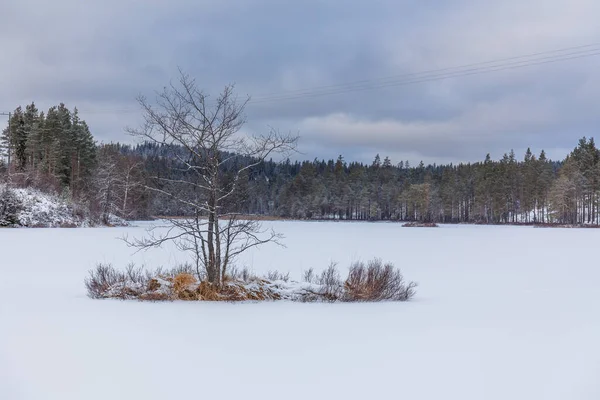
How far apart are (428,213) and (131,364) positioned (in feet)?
326

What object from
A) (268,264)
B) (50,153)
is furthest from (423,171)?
(268,264)

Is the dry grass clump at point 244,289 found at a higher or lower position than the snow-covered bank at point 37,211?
lower

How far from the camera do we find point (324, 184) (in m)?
114

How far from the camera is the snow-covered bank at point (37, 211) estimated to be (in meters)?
38.6

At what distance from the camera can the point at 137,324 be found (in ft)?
24.0

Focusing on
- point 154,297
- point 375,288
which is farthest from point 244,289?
point 375,288

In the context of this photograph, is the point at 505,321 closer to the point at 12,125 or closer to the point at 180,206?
the point at 180,206

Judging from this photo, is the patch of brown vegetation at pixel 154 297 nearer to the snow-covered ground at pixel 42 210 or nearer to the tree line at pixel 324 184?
the tree line at pixel 324 184

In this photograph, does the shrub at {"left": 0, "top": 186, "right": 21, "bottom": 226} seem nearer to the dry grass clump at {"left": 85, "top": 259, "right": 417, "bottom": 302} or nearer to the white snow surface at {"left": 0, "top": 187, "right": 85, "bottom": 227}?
the white snow surface at {"left": 0, "top": 187, "right": 85, "bottom": 227}

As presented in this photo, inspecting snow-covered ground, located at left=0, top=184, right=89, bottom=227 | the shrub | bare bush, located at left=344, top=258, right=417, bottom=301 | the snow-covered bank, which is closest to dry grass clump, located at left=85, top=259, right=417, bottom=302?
bare bush, located at left=344, top=258, right=417, bottom=301

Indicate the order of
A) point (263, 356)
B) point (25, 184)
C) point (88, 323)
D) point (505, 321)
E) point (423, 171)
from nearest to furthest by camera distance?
point (263, 356) < point (88, 323) < point (505, 321) < point (25, 184) < point (423, 171)

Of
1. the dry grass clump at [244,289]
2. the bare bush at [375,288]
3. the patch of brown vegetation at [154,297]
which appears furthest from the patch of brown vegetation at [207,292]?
the bare bush at [375,288]

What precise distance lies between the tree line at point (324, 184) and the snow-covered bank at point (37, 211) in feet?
7.61

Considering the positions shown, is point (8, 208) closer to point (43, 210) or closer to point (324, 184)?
point (43, 210)
